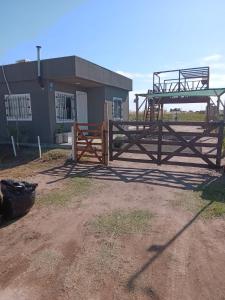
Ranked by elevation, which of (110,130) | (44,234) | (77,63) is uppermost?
(77,63)

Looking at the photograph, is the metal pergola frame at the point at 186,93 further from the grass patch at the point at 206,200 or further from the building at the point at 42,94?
the grass patch at the point at 206,200

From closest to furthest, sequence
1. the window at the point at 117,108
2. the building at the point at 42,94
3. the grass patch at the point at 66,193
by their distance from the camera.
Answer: the grass patch at the point at 66,193
the building at the point at 42,94
the window at the point at 117,108

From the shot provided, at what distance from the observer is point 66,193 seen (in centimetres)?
647

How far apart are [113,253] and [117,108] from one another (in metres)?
15.4

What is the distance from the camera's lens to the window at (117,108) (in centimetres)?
1787

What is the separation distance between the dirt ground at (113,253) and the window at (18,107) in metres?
8.57

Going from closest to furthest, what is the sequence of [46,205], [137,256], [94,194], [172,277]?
[172,277] → [137,256] → [46,205] → [94,194]

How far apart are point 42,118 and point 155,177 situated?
7295 mm

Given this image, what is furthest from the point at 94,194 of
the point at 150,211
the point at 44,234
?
the point at 44,234

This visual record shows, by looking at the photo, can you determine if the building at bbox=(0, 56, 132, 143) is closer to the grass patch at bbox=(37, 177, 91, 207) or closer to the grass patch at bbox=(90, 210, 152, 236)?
the grass patch at bbox=(37, 177, 91, 207)

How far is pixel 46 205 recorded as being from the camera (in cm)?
571

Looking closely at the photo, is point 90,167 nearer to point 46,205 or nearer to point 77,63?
point 46,205

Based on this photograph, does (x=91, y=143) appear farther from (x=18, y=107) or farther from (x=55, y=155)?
(x=18, y=107)

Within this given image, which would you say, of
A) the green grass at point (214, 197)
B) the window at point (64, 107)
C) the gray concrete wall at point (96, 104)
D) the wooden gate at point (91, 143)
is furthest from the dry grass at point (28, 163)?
the gray concrete wall at point (96, 104)
